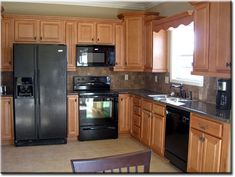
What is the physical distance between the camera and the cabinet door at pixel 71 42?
511cm

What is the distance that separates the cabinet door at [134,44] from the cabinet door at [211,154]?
2.53 metres

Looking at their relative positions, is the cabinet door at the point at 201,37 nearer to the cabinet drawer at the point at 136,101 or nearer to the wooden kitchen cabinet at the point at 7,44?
the cabinet drawer at the point at 136,101

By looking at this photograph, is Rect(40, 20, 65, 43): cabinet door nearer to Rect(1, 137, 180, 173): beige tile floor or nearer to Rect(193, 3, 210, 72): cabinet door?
Rect(1, 137, 180, 173): beige tile floor

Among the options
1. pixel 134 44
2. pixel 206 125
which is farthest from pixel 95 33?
pixel 206 125

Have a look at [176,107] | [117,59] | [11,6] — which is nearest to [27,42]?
[11,6]

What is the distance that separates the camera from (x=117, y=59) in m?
5.43

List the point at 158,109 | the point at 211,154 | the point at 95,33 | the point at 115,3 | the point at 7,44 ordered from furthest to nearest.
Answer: the point at 115,3 < the point at 95,33 < the point at 7,44 < the point at 158,109 < the point at 211,154

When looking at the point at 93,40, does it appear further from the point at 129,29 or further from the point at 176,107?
the point at 176,107

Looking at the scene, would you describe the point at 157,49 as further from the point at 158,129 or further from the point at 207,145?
the point at 207,145

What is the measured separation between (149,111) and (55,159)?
1569mm

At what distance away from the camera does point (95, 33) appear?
5.26m

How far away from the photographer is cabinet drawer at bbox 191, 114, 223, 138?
284 centimetres

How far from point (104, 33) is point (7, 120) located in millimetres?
2302

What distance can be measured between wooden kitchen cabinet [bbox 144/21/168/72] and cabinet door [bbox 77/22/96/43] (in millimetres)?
1029
